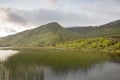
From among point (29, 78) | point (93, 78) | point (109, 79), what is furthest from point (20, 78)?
point (109, 79)

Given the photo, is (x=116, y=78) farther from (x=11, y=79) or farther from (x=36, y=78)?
(x=11, y=79)

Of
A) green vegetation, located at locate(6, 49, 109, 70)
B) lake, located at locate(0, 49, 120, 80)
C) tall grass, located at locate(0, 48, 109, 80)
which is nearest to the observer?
tall grass, located at locate(0, 48, 109, 80)

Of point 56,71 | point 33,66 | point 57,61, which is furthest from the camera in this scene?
point 57,61

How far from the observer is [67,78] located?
69000mm

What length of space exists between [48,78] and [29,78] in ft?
21.4

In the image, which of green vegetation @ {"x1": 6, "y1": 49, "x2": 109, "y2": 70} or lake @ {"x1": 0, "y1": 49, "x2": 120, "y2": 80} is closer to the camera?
lake @ {"x1": 0, "y1": 49, "x2": 120, "y2": 80}

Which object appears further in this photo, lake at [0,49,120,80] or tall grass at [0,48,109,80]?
lake at [0,49,120,80]

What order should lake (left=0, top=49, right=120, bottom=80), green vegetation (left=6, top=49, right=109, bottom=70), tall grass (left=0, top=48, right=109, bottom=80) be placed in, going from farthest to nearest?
1. green vegetation (left=6, top=49, right=109, bottom=70)
2. lake (left=0, top=49, right=120, bottom=80)
3. tall grass (left=0, top=48, right=109, bottom=80)

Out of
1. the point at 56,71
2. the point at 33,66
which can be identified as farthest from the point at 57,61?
the point at 56,71

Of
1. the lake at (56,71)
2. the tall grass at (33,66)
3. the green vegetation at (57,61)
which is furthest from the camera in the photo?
the green vegetation at (57,61)

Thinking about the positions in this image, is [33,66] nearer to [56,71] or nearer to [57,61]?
[56,71]

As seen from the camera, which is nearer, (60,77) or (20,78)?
(20,78)

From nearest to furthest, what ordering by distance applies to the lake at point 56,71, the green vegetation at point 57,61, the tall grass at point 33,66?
1. the tall grass at point 33,66
2. the lake at point 56,71
3. the green vegetation at point 57,61

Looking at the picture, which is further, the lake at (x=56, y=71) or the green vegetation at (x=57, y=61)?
the green vegetation at (x=57, y=61)
